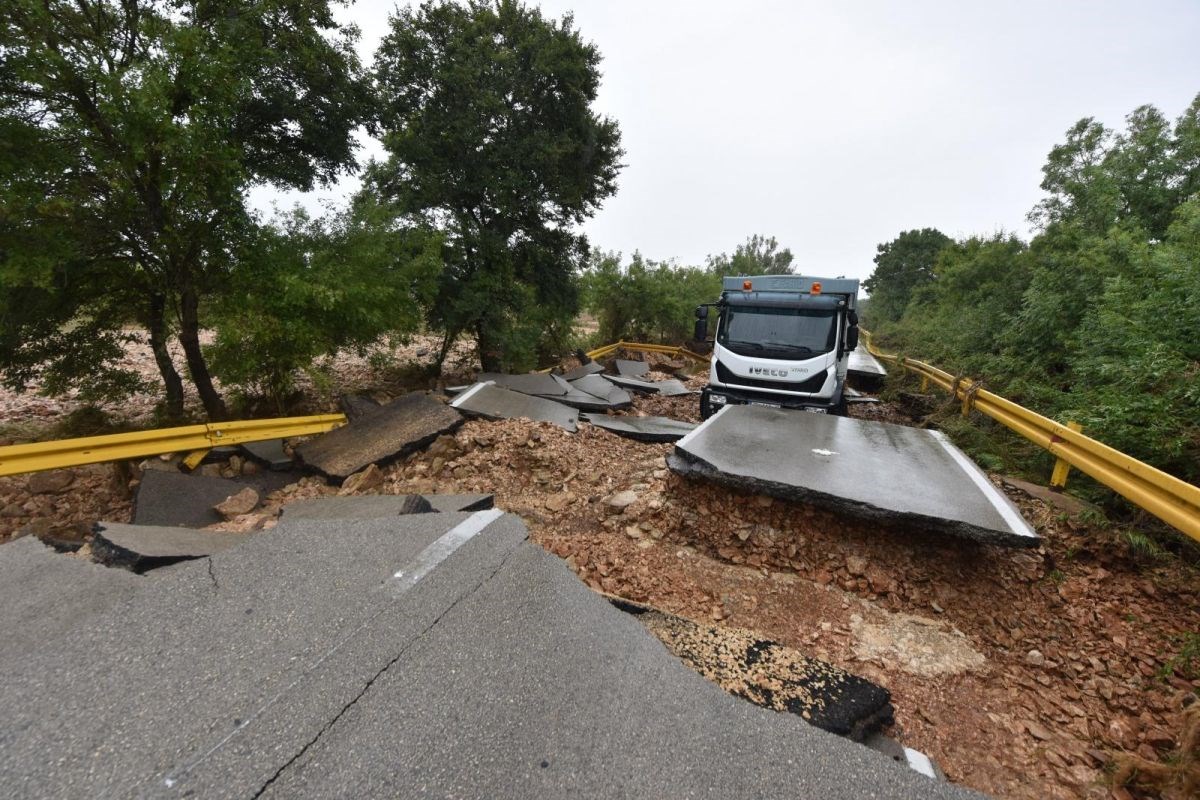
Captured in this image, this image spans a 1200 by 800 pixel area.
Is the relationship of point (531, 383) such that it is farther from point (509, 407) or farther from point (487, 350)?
point (487, 350)

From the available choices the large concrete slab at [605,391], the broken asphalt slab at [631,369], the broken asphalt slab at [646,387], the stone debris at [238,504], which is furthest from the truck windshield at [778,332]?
the stone debris at [238,504]

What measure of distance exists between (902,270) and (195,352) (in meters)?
60.2

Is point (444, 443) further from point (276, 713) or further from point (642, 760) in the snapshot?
point (642, 760)

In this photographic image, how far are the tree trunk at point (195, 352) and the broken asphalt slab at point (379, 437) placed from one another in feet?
9.71

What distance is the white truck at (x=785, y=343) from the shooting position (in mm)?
7242

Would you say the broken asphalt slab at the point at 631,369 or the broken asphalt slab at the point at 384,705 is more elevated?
the broken asphalt slab at the point at 384,705

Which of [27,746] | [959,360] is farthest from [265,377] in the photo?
[959,360]

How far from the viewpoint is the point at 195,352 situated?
23.6ft

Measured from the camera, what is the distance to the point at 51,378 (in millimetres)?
6586

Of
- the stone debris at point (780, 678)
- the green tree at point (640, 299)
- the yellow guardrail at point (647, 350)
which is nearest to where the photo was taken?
the stone debris at point (780, 678)

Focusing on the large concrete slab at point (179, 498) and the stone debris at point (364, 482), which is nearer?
the large concrete slab at point (179, 498)

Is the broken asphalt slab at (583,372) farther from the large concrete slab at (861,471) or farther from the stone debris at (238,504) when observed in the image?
the stone debris at (238,504)

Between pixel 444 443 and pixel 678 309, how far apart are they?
46.4ft

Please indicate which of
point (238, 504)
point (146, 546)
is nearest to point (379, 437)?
point (238, 504)
